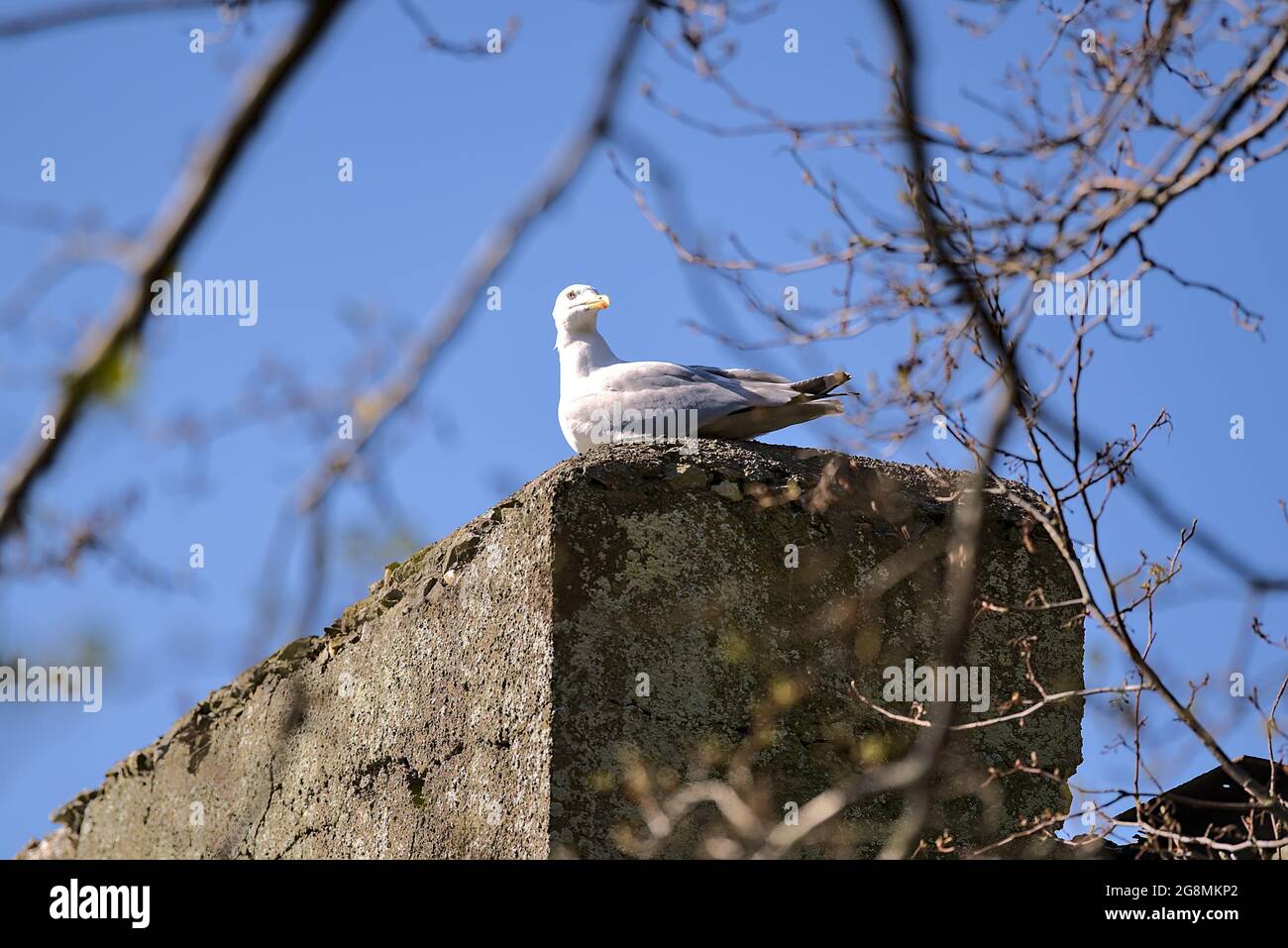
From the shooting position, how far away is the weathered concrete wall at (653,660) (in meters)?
4.38

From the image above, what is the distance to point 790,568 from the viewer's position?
4.75 m

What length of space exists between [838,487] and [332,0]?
346cm

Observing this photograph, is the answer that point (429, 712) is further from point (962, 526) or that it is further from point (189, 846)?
point (962, 526)

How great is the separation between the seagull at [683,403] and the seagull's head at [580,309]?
32cm

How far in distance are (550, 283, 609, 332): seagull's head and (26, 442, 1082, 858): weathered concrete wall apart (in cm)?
107
